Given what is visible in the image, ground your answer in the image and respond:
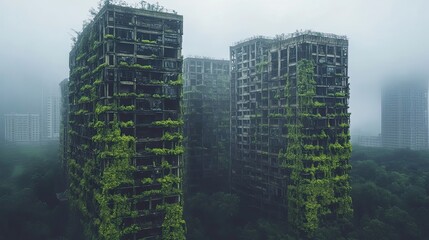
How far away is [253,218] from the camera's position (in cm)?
7550

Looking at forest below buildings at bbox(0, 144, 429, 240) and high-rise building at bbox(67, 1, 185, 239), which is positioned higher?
high-rise building at bbox(67, 1, 185, 239)

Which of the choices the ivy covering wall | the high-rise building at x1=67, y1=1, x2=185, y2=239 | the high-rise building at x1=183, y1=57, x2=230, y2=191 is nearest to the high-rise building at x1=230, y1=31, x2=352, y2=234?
the ivy covering wall

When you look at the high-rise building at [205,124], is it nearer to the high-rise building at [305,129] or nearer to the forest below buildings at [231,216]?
the forest below buildings at [231,216]

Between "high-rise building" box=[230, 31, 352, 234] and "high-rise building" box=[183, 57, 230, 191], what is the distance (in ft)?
80.9

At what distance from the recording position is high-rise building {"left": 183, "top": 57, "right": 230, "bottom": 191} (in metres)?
96.6

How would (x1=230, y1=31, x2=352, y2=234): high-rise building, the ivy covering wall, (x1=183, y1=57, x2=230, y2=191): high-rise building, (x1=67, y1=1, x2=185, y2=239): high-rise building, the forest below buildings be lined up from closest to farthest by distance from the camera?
(x1=67, y1=1, x2=185, y2=239): high-rise building
the forest below buildings
the ivy covering wall
(x1=230, y1=31, x2=352, y2=234): high-rise building
(x1=183, y1=57, x2=230, y2=191): high-rise building

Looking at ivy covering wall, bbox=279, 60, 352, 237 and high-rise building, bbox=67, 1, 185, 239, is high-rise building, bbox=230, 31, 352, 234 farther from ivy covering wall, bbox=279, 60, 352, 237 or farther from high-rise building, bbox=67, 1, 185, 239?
high-rise building, bbox=67, 1, 185, 239

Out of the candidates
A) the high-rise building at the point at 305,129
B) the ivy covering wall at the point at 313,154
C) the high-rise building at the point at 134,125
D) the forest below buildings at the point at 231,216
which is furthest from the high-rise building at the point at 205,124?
the high-rise building at the point at 134,125

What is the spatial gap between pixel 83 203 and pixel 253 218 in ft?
120

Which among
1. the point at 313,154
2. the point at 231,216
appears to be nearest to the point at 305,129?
the point at 313,154

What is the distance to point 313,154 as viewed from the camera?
206ft

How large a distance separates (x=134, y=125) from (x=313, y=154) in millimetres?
33293

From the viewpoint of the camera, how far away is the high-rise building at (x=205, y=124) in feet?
317

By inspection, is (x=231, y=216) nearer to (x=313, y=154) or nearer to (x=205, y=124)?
(x=313, y=154)
